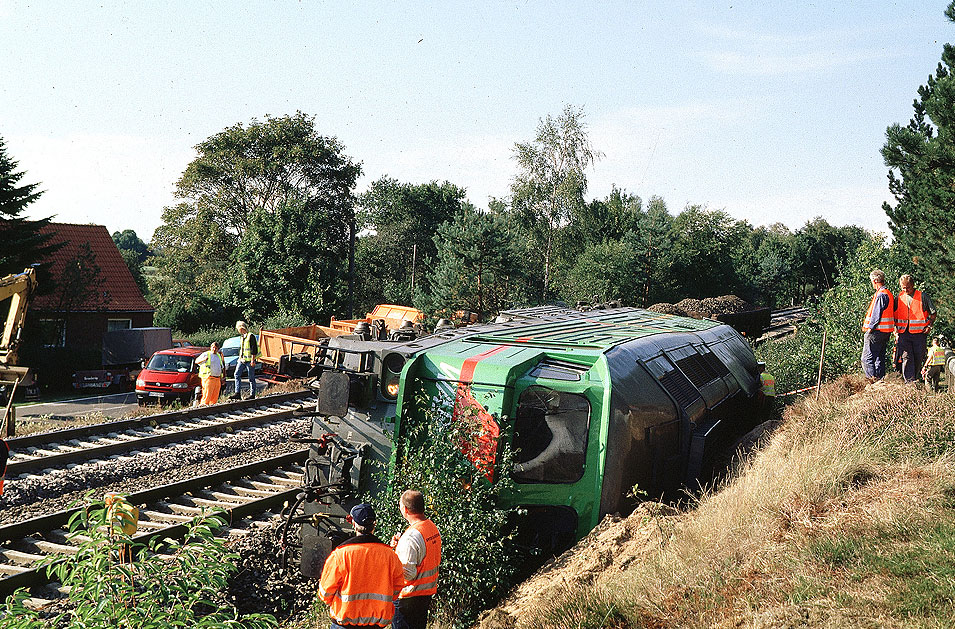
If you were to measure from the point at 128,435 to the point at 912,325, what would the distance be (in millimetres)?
13462

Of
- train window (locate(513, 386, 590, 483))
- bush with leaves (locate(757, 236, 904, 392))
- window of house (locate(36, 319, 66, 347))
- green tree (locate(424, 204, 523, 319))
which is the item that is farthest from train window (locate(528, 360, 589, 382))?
window of house (locate(36, 319, 66, 347))

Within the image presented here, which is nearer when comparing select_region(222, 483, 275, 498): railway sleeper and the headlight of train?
the headlight of train

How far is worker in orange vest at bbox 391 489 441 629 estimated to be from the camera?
5.52 meters

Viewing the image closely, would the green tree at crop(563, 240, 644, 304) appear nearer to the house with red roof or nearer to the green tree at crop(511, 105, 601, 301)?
the green tree at crop(511, 105, 601, 301)

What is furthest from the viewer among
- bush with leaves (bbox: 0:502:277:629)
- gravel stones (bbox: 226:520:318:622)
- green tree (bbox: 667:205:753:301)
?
green tree (bbox: 667:205:753:301)

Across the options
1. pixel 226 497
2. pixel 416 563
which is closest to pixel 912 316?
pixel 416 563

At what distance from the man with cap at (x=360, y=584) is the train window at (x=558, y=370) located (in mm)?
2567

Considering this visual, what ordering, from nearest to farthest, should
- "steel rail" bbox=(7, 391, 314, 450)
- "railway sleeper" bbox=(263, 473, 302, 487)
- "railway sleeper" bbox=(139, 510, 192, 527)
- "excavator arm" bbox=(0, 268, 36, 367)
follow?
1. "excavator arm" bbox=(0, 268, 36, 367)
2. "railway sleeper" bbox=(139, 510, 192, 527)
3. "railway sleeper" bbox=(263, 473, 302, 487)
4. "steel rail" bbox=(7, 391, 314, 450)

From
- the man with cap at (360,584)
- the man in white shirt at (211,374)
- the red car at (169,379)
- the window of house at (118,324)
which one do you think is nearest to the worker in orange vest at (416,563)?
the man with cap at (360,584)

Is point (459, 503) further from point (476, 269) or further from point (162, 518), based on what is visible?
point (476, 269)

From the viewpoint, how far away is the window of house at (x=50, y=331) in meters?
29.3

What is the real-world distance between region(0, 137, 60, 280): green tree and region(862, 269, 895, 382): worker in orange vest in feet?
94.7

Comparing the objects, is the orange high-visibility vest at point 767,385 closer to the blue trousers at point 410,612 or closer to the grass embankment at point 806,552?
the grass embankment at point 806,552

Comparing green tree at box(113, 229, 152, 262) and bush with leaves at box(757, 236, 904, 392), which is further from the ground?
green tree at box(113, 229, 152, 262)
